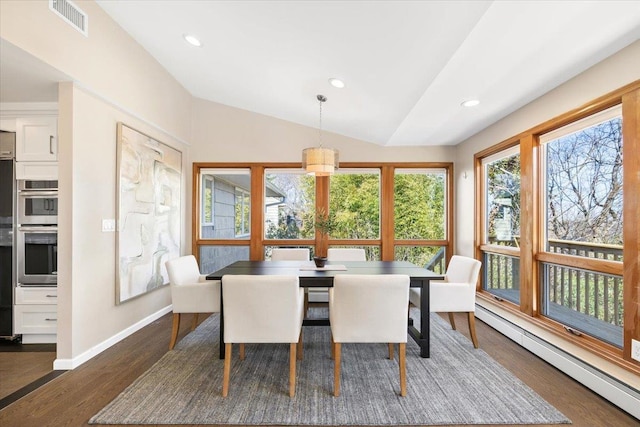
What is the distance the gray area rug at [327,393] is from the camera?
200 cm

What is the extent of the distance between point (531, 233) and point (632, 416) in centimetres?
161

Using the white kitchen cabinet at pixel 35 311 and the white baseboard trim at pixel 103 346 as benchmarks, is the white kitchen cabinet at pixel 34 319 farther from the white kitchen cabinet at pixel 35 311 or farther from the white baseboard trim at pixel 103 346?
the white baseboard trim at pixel 103 346

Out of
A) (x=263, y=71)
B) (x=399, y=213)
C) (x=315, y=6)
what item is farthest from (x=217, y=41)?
(x=399, y=213)

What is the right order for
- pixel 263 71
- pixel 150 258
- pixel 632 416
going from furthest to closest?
pixel 150 258 < pixel 263 71 < pixel 632 416

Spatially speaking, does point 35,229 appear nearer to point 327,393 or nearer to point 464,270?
point 327,393

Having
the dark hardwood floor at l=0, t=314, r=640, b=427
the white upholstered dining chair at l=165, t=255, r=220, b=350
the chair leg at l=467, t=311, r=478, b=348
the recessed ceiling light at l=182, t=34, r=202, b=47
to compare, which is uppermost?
the recessed ceiling light at l=182, t=34, r=202, b=47

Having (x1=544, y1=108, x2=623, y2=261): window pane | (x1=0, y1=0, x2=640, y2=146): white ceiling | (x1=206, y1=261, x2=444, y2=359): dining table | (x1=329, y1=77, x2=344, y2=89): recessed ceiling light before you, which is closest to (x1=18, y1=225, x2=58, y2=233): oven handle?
(x1=0, y1=0, x2=640, y2=146): white ceiling

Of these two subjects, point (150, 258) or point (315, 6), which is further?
point (150, 258)

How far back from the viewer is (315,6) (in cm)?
223

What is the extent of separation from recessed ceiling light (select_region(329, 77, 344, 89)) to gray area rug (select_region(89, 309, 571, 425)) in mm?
2719

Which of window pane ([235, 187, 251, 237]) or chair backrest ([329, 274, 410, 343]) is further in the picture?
window pane ([235, 187, 251, 237])

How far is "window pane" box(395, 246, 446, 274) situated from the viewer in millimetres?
4992

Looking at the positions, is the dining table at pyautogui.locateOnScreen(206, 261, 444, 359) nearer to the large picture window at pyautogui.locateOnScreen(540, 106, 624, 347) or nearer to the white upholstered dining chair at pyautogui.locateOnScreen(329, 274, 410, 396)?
the white upholstered dining chair at pyautogui.locateOnScreen(329, 274, 410, 396)

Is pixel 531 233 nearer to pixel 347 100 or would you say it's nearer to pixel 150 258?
pixel 347 100
